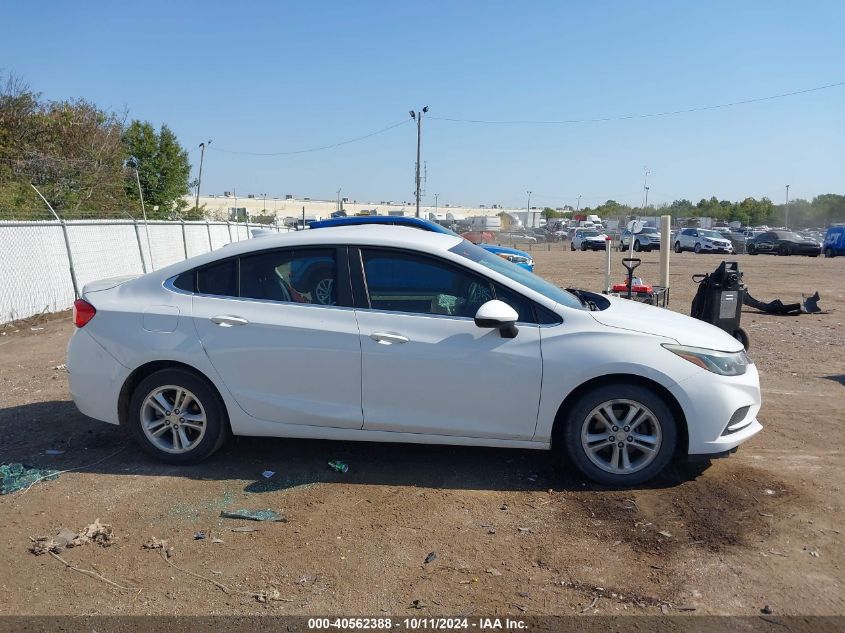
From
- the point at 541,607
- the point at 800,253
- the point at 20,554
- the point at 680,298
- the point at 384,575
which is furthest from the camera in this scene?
the point at 800,253

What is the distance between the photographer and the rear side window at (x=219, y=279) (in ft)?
15.8

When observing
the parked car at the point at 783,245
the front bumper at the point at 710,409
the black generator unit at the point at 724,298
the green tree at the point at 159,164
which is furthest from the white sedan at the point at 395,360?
the parked car at the point at 783,245

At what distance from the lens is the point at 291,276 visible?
4797 mm

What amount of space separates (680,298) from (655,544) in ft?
40.1

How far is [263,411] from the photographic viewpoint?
185 inches

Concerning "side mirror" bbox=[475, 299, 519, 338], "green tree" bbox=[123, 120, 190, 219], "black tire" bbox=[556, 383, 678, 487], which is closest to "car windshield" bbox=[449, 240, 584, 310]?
"side mirror" bbox=[475, 299, 519, 338]

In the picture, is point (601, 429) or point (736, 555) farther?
point (601, 429)

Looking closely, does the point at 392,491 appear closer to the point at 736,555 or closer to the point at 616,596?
the point at 616,596

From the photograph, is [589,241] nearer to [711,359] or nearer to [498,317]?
[711,359]

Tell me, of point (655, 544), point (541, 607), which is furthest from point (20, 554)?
point (655, 544)

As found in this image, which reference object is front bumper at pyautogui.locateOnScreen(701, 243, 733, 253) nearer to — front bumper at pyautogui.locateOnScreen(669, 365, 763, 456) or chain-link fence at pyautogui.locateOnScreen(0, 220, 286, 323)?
chain-link fence at pyautogui.locateOnScreen(0, 220, 286, 323)

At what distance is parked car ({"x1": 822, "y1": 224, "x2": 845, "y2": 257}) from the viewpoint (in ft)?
118

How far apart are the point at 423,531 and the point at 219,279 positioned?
226 cm

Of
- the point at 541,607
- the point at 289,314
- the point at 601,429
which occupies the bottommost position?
the point at 541,607
